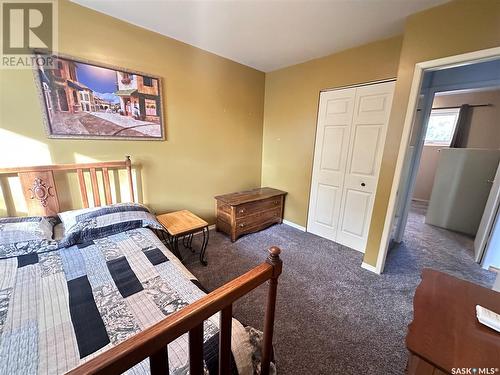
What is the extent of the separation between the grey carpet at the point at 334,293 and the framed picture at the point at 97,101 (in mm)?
1620

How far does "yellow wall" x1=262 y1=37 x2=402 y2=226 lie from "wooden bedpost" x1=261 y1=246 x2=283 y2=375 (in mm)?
2391

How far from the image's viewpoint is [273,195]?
10.3 feet

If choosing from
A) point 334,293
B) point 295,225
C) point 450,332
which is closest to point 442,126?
point 295,225

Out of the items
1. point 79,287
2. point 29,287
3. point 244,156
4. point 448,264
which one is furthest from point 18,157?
point 448,264

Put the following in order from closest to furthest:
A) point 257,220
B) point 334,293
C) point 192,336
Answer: point 192,336
point 334,293
point 257,220

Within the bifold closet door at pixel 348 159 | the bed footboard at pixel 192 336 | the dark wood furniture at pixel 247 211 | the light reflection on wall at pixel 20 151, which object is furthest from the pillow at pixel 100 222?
the bifold closet door at pixel 348 159

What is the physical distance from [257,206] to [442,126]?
5.09 m

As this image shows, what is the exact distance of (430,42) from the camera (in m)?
1.68

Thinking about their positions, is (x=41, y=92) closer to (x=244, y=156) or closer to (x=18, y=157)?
(x=18, y=157)

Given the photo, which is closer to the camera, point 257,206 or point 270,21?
point 270,21

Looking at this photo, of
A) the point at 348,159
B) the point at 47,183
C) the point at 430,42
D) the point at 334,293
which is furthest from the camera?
the point at 348,159

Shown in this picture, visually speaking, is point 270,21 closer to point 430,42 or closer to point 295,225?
point 430,42

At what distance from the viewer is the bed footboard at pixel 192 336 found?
0.46 metres

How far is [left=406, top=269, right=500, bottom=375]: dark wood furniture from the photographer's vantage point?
741 mm
